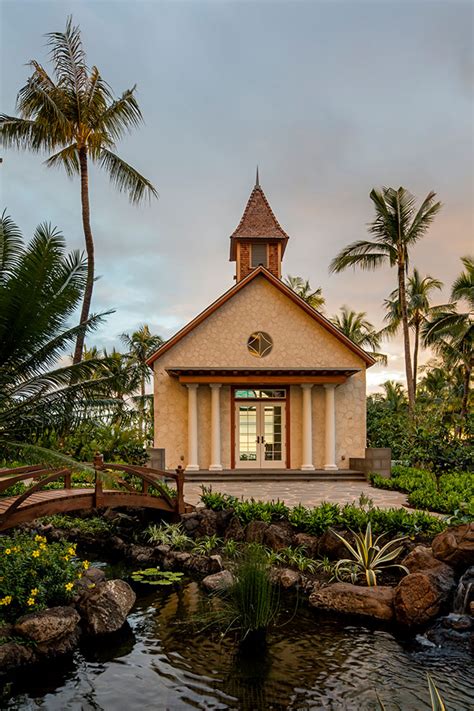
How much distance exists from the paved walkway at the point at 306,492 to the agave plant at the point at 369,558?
2.64m

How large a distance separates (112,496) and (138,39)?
29.5 ft

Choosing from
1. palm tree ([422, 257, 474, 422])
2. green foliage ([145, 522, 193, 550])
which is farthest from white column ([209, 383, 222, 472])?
palm tree ([422, 257, 474, 422])

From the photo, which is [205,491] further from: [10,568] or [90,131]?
[90,131]

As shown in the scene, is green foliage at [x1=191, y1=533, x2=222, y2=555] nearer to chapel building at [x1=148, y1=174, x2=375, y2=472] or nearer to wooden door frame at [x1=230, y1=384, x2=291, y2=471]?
chapel building at [x1=148, y1=174, x2=375, y2=472]

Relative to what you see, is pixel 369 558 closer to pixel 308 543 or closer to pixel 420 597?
pixel 308 543

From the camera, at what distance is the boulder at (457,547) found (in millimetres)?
8062

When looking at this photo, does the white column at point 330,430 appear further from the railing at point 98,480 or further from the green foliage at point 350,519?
the railing at point 98,480

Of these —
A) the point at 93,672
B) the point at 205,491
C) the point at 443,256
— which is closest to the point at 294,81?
the point at 205,491

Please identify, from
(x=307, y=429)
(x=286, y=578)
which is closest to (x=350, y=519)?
(x=286, y=578)

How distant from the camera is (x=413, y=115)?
12984 millimetres

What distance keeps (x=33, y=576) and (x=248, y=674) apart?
3.07 m

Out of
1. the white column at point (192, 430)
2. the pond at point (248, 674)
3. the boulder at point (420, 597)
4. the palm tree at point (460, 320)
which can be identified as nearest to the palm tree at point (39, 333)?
the pond at point (248, 674)

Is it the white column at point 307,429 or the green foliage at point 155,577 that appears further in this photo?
the white column at point 307,429

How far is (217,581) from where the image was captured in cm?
884
